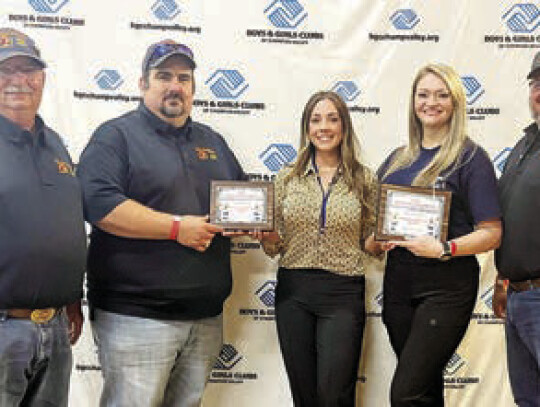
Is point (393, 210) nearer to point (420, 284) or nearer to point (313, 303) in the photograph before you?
point (420, 284)

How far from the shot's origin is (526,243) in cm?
201

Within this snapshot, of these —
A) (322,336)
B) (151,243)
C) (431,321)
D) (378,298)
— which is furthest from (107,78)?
(431,321)

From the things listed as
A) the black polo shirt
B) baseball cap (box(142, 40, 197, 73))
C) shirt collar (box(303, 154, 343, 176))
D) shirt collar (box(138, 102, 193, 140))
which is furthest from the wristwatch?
baseball cap (box(142, 40, 197, 73))

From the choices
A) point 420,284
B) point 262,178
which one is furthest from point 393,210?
point 262,178

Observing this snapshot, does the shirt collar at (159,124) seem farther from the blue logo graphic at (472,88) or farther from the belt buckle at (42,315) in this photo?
the blue logo graphic at (472,88)

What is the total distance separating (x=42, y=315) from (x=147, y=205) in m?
0.54

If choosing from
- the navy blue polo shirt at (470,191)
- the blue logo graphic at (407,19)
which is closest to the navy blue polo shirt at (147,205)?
the navy blue polo shirt at (470,191)

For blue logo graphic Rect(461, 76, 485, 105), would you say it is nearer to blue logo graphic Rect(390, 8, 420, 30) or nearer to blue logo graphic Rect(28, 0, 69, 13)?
blue logo graphic Rect(390, 8, 420, 30)

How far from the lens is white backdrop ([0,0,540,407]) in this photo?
2641 mm

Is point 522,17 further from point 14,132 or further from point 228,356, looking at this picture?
point 14,132

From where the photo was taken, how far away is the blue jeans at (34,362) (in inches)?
66.6

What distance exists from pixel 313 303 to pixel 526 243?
78cm

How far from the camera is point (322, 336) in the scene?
2.21m

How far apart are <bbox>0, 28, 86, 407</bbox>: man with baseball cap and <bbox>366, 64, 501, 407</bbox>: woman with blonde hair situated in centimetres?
110
